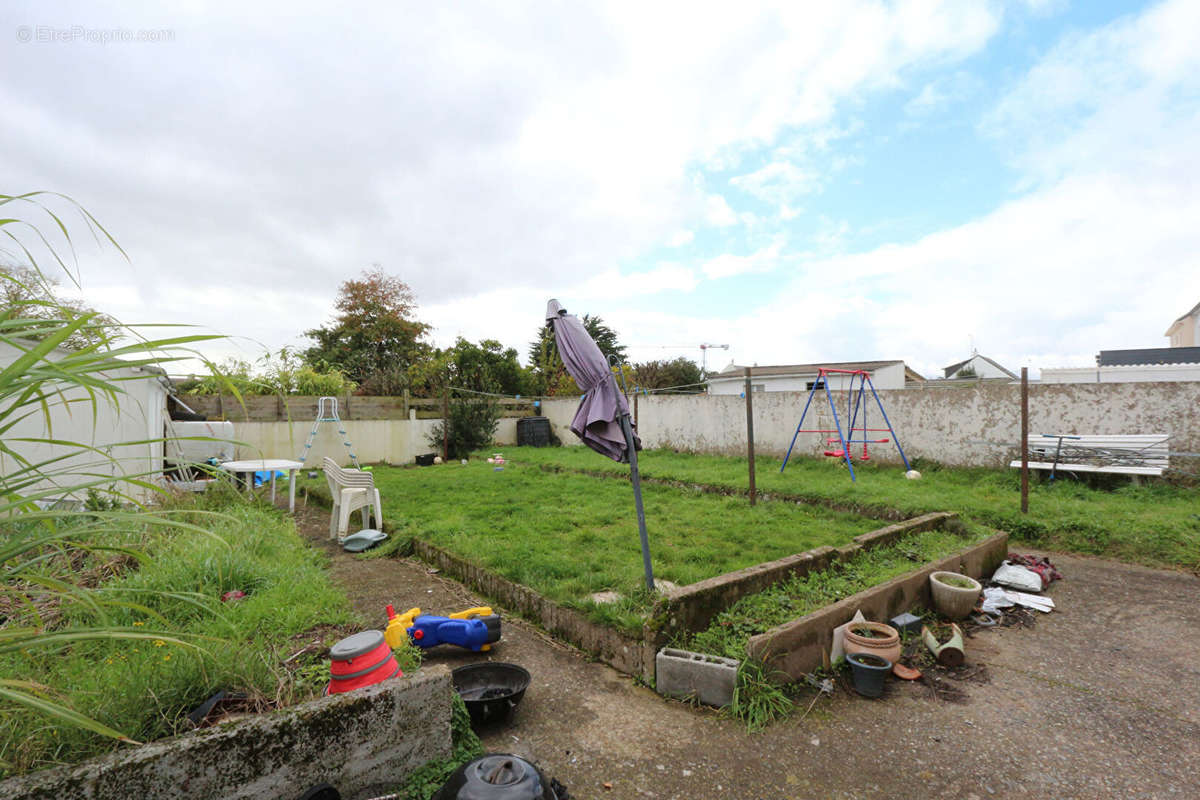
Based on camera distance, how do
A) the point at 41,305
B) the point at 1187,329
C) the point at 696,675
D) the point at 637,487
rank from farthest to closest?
1. the point at 1187,329
2. the point at 637,487
3. the point at 696,675
4. the point at 41,305

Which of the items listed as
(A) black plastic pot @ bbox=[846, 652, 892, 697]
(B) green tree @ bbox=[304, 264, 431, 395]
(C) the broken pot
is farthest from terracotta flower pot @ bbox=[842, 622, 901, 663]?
(B) green tree @ bbox=[304, 264, 431, 395]

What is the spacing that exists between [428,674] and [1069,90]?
29.4 feet

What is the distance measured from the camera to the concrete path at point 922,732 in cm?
199

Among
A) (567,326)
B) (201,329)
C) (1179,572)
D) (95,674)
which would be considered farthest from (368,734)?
(1179,572)

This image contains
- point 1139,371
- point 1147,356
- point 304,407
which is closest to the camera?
point 304,407

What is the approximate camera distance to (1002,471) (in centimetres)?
735

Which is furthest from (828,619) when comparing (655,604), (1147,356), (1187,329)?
(1187,329)

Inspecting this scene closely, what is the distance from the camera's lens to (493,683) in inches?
102

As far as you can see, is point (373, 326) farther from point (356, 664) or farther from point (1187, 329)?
point (1187, 329)

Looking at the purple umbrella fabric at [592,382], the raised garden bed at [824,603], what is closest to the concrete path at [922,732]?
the raised garden bed at [824,603]

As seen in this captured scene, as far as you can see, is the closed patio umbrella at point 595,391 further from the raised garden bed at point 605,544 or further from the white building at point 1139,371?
the white building at point 1139,371

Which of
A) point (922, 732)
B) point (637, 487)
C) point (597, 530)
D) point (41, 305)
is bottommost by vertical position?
point (922, 732)

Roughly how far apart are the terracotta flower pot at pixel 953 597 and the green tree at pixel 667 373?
19142 millimetres
